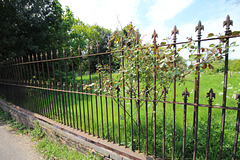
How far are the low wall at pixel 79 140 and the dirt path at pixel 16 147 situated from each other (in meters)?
0.44

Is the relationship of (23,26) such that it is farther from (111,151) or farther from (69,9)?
(111,151)

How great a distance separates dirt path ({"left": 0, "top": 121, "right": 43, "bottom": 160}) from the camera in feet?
10.1

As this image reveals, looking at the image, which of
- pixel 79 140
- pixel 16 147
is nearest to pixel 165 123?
pixel 79 140

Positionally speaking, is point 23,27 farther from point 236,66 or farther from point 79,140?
point 236,66

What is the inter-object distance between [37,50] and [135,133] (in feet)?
20.2

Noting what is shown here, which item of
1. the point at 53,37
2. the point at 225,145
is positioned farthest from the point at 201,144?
the point at 53,37

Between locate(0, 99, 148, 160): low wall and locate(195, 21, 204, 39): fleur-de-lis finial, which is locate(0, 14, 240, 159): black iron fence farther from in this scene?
locate(0, 99, 148, 160): low wall

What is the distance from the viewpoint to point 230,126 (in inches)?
102

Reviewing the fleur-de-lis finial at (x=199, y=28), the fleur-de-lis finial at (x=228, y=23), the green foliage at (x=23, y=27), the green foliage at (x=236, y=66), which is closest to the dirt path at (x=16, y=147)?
the fleur-de-lis finial at (x=199, y=28)

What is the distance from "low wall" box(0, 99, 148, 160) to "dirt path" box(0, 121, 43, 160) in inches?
17.3

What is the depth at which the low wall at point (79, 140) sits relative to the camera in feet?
7.55

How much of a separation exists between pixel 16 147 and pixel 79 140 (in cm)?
183

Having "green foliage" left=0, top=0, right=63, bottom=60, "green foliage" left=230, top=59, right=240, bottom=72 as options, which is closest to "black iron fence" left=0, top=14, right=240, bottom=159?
"green foliage" left=0, top=0, right=63, bottom=60

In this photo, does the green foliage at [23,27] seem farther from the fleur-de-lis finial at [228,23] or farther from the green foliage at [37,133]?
the fleur-de-lis finial at [228,23]
